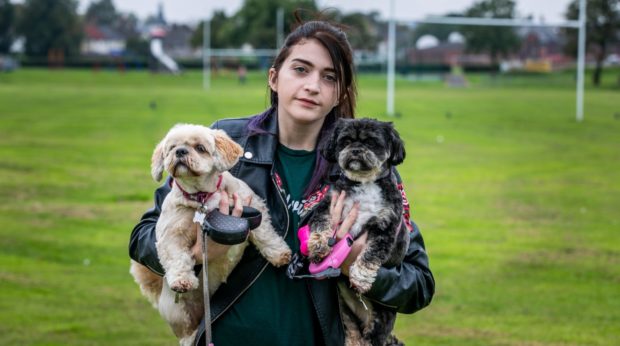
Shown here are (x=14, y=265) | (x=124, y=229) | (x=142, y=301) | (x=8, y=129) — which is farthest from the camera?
(x=8, y=129)

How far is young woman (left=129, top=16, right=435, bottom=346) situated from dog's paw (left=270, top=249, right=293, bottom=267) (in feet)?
0.14

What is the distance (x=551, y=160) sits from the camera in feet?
73.9

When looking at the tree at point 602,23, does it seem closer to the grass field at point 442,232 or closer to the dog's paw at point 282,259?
the grass field at point 442,232

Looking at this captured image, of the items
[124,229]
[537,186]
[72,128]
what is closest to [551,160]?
[537,186]

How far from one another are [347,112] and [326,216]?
1.78 feet

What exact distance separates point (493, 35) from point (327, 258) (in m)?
112

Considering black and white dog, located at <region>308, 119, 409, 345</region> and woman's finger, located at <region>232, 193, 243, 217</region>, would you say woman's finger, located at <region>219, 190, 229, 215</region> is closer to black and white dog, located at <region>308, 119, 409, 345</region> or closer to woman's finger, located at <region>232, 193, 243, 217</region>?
woman's finger, located at <region>232, 193, 243, 217</region>

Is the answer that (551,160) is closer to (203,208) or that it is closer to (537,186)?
(537,186)

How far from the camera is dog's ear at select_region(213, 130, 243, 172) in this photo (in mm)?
4273

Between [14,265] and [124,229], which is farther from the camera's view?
[124,229]

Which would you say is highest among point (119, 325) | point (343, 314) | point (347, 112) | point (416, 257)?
point (347, 112)

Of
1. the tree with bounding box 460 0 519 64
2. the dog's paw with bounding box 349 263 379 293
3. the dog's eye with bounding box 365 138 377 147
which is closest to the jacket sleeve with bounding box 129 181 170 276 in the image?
the dog's paw with bounding box 349 263 379 293

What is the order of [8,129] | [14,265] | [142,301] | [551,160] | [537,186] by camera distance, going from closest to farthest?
[142,301], [14,265], [537,186], [551,160], [8,129]

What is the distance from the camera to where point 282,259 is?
4.24 meters
